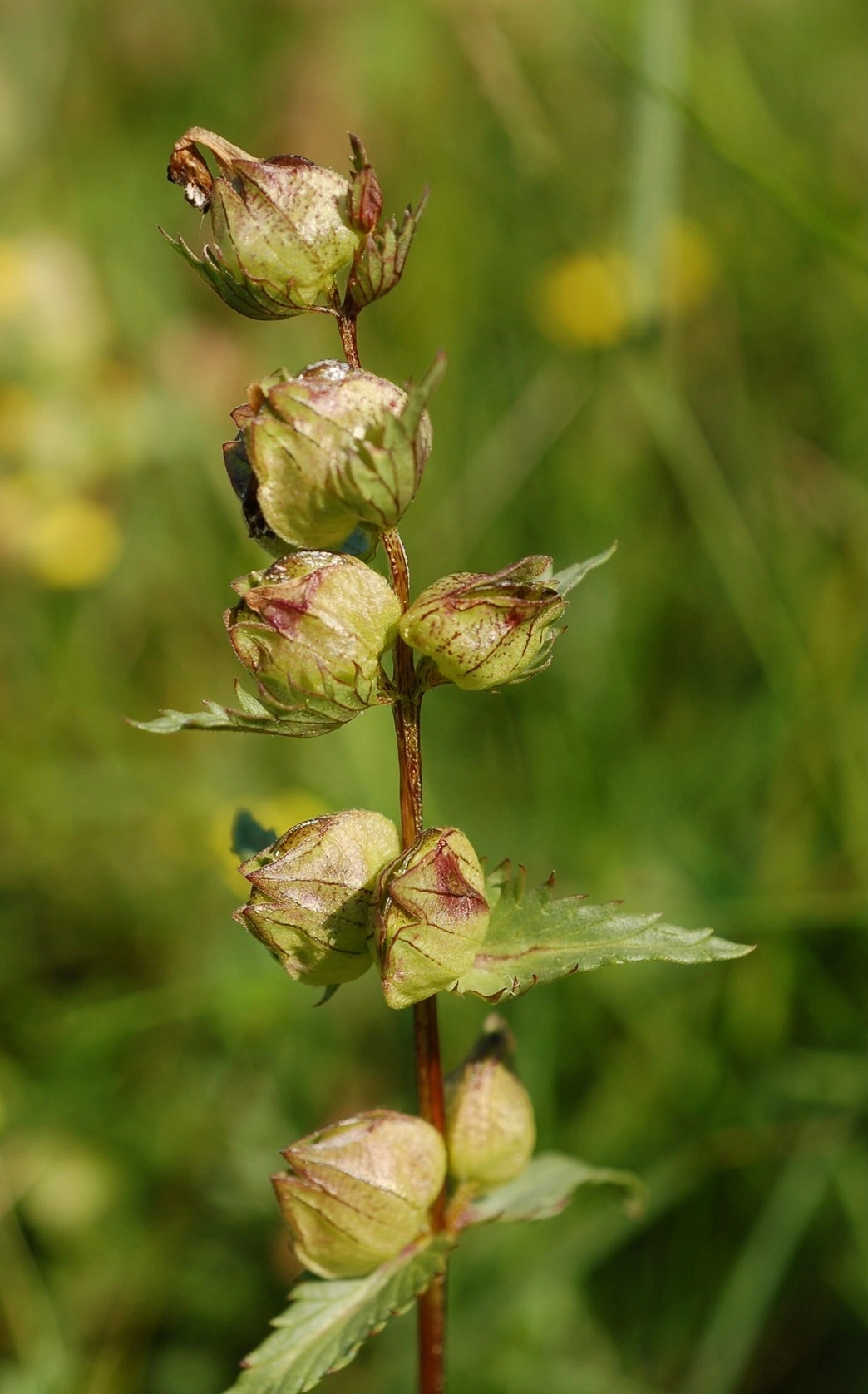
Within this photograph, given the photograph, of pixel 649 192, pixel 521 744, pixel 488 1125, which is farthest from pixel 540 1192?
pixel 649 192

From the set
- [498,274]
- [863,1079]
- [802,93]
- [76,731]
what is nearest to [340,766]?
[76,731]

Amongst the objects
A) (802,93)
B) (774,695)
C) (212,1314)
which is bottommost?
(212,1314)

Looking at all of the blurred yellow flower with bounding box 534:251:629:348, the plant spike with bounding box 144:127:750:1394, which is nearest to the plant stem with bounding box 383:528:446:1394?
the plant spike with bounding box 144:127:750:1394

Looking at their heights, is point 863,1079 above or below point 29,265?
below

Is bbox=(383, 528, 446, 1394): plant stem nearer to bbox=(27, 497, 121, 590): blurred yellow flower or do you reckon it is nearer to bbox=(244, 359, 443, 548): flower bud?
bbox=(244, 359, 443, 548): flower bud

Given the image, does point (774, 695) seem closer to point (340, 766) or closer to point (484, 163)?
point (340, 766)

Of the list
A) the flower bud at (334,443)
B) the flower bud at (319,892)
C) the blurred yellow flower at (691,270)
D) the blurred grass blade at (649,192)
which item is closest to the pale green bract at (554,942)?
the flower bud at (319,892)
